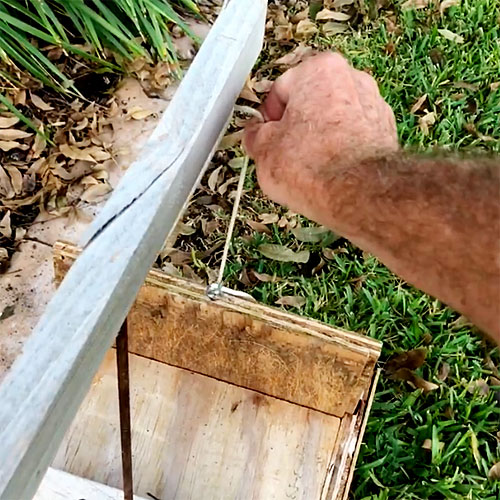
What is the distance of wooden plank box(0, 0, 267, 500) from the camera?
Result: 58 cm

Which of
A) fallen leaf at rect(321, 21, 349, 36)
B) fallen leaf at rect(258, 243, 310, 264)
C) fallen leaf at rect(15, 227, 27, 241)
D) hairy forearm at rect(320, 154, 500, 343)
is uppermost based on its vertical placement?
hairy forearm at rect(320, 154, 500, 343)

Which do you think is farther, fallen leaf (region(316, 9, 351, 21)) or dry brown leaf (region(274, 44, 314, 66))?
fallen leaf (region(316, 9, 351, 21))

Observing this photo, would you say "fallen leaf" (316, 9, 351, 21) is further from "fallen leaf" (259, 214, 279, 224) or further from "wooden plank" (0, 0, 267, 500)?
"wooden plank" (0, 0, 267, 500)

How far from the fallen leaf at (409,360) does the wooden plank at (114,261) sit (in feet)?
3.49

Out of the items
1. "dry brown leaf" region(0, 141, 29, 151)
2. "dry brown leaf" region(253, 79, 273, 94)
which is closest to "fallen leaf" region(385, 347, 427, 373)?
"dry brown leaf" region(253, 79, 273, 94)

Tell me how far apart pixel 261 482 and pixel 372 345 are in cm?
32

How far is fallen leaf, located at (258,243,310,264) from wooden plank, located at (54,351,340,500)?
1.87ft

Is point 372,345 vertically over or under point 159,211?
under

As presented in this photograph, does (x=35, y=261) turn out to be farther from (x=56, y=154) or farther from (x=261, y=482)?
(x=261, y=482)

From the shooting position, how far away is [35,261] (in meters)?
1.94

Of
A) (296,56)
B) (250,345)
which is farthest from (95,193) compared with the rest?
(250,345)

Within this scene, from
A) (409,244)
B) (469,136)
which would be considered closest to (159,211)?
(409,244)

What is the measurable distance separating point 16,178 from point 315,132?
138 cm

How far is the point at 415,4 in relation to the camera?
256cm
